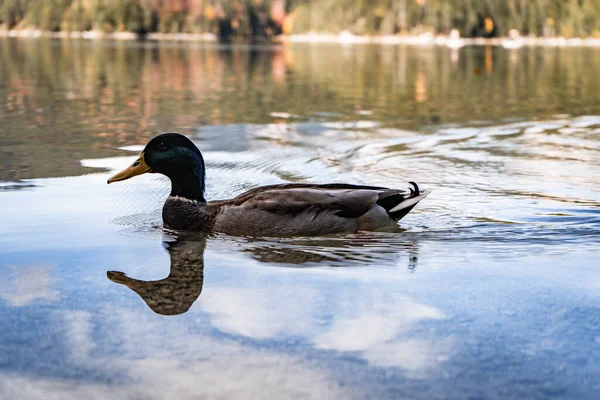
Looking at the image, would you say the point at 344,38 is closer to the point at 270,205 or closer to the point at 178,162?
the point at 178,162

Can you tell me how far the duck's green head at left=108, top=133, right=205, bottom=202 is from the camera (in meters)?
8.58

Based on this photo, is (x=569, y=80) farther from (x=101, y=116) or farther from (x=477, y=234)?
(x=477, y=234)

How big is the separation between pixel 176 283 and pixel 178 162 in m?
2.07

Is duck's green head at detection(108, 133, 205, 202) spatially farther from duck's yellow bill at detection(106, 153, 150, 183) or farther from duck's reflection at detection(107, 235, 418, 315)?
duck's reflection at detection(107, 235, 418, 315)

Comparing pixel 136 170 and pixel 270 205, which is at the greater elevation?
pixel 136 170

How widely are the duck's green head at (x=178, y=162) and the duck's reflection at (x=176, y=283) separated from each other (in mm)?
718

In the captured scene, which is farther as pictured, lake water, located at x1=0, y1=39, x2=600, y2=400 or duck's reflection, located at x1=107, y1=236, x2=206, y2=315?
duck's reflection, located at x1=107, y1=236, x2=206, y2=315

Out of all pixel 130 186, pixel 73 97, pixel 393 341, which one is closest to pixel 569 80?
pixel 73 97

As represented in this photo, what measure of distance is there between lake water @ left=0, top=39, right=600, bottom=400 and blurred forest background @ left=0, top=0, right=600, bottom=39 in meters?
165

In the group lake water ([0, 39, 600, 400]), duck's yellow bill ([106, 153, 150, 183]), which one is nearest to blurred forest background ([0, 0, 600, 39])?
lake water ([0, 39, 600, 400])

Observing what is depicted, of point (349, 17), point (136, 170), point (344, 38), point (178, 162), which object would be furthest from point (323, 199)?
point (349, 17)

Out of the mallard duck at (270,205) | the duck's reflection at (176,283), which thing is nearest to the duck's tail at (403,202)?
the mallard duck at (270,205)

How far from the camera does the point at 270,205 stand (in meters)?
8.20

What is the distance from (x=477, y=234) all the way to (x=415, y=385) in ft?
13.3
